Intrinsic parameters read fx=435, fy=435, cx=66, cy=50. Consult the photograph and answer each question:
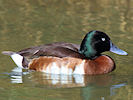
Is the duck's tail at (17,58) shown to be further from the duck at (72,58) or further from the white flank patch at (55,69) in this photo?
the white flank patch at (55,69)

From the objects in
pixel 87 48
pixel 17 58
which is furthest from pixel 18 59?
pixel 87 48

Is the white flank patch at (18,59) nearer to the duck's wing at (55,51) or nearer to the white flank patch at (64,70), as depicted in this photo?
the duck's wing at (55,51)

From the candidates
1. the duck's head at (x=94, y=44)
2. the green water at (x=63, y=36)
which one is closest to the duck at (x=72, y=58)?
the duck's head at (x=94, y=44)

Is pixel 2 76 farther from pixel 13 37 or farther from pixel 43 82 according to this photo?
pixel 13 37

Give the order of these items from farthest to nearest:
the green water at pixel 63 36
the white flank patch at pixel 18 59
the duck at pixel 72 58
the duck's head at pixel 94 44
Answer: the white flank patch at pixel 18 59 → the duck's head at pixel 94 44 → the duck at pixel 72 58 → the green water at pixel 63 36

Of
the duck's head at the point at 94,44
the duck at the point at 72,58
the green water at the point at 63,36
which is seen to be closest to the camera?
the green water at the point at 63,36

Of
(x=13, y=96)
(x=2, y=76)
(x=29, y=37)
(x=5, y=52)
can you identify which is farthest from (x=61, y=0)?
(x=13, y=96)

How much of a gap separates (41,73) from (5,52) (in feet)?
3.83

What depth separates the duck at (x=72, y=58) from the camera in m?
9.98

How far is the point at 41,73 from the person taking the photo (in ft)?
33.1

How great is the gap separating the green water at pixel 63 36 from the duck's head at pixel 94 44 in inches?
24.4

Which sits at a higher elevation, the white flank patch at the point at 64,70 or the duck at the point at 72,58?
the duck at the point at 72,58

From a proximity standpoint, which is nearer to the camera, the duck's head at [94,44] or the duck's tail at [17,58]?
the duck's head at [94,44]

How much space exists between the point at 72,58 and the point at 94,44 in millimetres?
694
